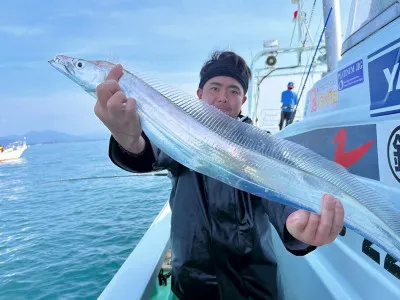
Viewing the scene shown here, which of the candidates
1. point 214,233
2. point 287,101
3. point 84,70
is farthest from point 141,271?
point 287,101

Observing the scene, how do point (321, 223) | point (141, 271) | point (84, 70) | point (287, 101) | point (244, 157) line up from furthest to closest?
point (287, 101), point (141, 271), point (84, 70), point (244, 157), point (321, 223)

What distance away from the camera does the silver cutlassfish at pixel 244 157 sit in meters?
1.25

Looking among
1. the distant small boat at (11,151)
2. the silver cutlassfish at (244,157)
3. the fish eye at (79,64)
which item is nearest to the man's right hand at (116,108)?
the silver cutlassfish at (244,157)

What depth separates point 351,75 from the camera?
2.11 m

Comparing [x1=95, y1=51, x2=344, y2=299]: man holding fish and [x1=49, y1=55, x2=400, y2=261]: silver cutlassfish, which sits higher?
[x1=49, y1=55, x2=400, y2=261]: silver cutlassfish

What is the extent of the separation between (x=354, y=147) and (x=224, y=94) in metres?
0.95

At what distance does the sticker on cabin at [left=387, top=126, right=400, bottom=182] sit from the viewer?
4.98 feet

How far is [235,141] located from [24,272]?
646cm

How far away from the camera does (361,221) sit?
1230mm

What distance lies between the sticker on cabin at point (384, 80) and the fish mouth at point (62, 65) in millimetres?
1692

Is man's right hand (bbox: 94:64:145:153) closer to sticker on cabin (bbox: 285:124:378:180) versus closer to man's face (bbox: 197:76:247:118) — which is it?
man's face (bbox: 197:76:247:118)

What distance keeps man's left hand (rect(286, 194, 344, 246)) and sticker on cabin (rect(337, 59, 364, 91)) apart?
1142 mm

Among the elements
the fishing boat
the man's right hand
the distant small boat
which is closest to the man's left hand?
the fishing boat

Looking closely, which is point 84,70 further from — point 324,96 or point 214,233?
point 324,96
